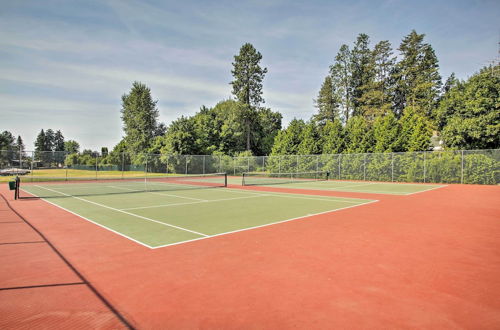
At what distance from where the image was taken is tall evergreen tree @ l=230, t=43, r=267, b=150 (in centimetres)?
5078

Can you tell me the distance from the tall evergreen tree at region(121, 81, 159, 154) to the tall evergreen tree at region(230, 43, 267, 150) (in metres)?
18.1

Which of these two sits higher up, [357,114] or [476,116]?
[357,114]

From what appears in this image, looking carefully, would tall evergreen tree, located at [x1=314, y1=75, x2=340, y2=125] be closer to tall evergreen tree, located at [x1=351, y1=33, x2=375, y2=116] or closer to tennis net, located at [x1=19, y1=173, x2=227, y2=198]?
tall evergreen tree, located at [x1=351, y1=33, x2=375, y2=116]

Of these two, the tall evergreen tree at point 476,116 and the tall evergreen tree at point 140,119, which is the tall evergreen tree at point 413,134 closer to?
the tall evergreen tree at point 476,116

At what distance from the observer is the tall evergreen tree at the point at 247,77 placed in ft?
167

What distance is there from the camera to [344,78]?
2079 inches

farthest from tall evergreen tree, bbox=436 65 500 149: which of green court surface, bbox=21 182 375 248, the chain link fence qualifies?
green court surface, bbox=21 182 375 248

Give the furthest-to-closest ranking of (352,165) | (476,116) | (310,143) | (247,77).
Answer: (247,77) → (310,143) → (352,165) → (476,116)

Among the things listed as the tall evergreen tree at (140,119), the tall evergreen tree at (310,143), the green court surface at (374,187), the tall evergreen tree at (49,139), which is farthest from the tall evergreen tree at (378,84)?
the tall evergreen tree at (49,139)

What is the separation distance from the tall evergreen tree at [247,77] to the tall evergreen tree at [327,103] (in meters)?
14.0

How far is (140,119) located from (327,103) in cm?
3628

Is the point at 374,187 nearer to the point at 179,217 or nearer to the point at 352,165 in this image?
the point at 352,165

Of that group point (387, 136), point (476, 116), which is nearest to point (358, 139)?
point (387, 136)

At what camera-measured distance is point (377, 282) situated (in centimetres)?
445
